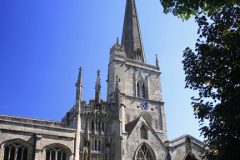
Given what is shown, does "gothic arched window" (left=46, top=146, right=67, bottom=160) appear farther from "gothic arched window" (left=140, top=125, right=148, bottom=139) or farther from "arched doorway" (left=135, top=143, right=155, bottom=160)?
"gothic arched window" (left=140, top=125, right=148, bottom=139)

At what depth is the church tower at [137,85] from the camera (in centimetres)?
4100

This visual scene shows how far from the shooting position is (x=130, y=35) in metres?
49.2

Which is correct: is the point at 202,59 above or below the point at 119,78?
below

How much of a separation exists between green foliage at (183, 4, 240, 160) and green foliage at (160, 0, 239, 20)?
17 centimetres

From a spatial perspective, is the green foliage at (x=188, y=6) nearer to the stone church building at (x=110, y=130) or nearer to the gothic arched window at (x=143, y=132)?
the stone church building at (x=110, y=130)

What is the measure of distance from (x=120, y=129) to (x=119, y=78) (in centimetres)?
1334

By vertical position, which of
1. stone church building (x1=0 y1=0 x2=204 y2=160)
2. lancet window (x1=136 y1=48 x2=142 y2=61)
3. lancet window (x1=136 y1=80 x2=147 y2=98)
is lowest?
stone church building (x1=0 y1=0 x2=204 y2=160)

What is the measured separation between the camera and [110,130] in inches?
1161

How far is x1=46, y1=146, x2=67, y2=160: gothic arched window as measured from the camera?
24391 millimetres

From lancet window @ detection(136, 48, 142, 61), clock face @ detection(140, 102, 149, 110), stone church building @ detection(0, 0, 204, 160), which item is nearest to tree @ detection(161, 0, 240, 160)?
stone church building @ detection(0, 0, 204, 160)

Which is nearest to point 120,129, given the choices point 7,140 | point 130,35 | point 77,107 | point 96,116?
point 96,116

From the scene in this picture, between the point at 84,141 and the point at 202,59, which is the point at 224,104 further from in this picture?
the point at 84,141

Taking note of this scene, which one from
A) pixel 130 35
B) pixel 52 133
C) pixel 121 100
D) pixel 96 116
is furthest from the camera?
pixel 130 35

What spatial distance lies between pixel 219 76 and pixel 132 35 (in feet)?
109
